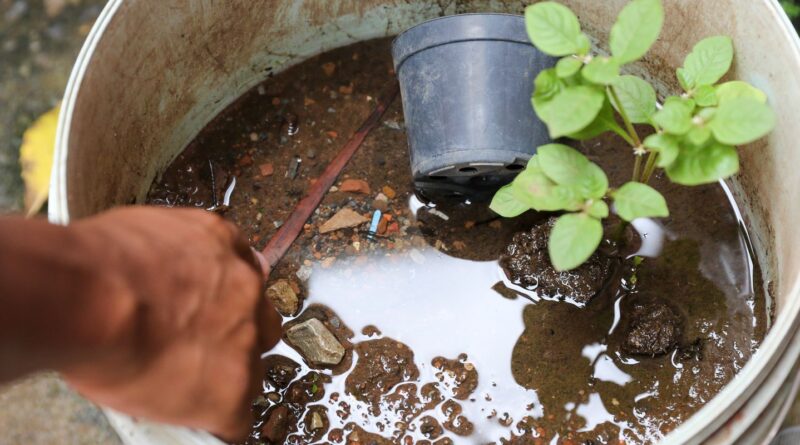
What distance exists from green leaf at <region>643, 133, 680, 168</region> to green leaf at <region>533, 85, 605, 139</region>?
0.10 m

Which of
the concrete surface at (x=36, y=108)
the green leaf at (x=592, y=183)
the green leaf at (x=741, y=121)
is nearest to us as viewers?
the green leaf at (x=741, y=121)

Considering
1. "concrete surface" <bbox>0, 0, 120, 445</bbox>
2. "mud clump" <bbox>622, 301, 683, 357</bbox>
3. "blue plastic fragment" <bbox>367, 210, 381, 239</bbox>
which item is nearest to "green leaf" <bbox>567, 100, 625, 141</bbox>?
"mud clump" <bbox>622, 301, 683, 357</bbox>

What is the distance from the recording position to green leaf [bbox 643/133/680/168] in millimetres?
1066

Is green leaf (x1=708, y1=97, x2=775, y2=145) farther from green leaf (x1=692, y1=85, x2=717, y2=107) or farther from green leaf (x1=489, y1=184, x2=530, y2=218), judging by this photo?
green leaf (x1=489, y1=184, x2=530, y2=218)

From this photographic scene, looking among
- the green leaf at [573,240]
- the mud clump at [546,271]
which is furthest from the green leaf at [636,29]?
the mud clump at [546,271]

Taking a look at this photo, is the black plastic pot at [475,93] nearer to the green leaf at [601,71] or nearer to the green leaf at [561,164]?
the green leaf at [561,164]

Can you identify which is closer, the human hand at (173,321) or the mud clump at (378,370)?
the human hand at (173,321)

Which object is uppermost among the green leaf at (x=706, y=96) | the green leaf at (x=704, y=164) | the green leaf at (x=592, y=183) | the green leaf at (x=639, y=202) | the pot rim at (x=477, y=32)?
the pot rim at (x=477, y=32)

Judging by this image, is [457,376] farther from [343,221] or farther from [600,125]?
[600,125]

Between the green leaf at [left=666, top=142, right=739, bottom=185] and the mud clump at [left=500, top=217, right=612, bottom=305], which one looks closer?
the green leaf at [left=666, top=142, right=739, bottom=185]

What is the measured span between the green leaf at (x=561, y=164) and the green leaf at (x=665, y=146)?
10 centimetres

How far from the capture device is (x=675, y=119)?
1064 millimetres

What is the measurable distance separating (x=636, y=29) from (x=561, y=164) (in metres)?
0.22

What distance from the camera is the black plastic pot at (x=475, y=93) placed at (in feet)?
4.36
